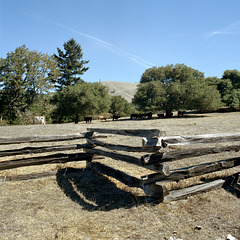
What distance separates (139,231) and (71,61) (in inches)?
2579

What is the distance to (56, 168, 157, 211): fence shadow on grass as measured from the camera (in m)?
4.47

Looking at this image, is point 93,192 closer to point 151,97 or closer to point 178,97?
point 178,97

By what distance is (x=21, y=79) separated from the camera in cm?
3909

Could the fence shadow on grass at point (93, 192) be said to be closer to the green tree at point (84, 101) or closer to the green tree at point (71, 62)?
the green tree at point (84, 101)

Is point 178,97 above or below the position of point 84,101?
above

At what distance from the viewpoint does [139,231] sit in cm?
344

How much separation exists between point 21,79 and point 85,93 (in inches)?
486

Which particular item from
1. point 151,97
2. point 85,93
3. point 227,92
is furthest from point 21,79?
point 227,92

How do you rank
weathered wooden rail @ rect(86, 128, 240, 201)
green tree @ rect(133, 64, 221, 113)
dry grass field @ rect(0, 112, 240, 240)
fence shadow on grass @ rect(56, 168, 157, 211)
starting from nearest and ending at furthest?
dry grass field @ rect(0, 112, 240, 240) → weathered wooden rail @ rect(86, 128, 240, 201) → fence shadow on grass @ rect(56, 168, 157, 211) → green tree @ rect(133, 64, 221, 113)

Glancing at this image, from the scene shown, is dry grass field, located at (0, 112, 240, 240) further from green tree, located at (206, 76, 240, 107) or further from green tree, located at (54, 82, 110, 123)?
green tree, located at (206, 76, 240, 107)

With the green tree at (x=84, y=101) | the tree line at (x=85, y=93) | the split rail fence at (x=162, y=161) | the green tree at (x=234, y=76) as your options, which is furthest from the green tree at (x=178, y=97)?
the split rail fence at (x=162, y=161)

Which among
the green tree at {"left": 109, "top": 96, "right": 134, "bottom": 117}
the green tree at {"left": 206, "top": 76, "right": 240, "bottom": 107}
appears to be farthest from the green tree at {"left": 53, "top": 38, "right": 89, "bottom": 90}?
the green tree at {"left": 206, "top": 76, "right": 240, "bottom": 107}

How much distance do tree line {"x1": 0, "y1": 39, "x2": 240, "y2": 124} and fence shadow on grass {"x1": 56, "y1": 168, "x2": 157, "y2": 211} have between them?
28.7 m

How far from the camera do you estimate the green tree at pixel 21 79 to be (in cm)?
3791
